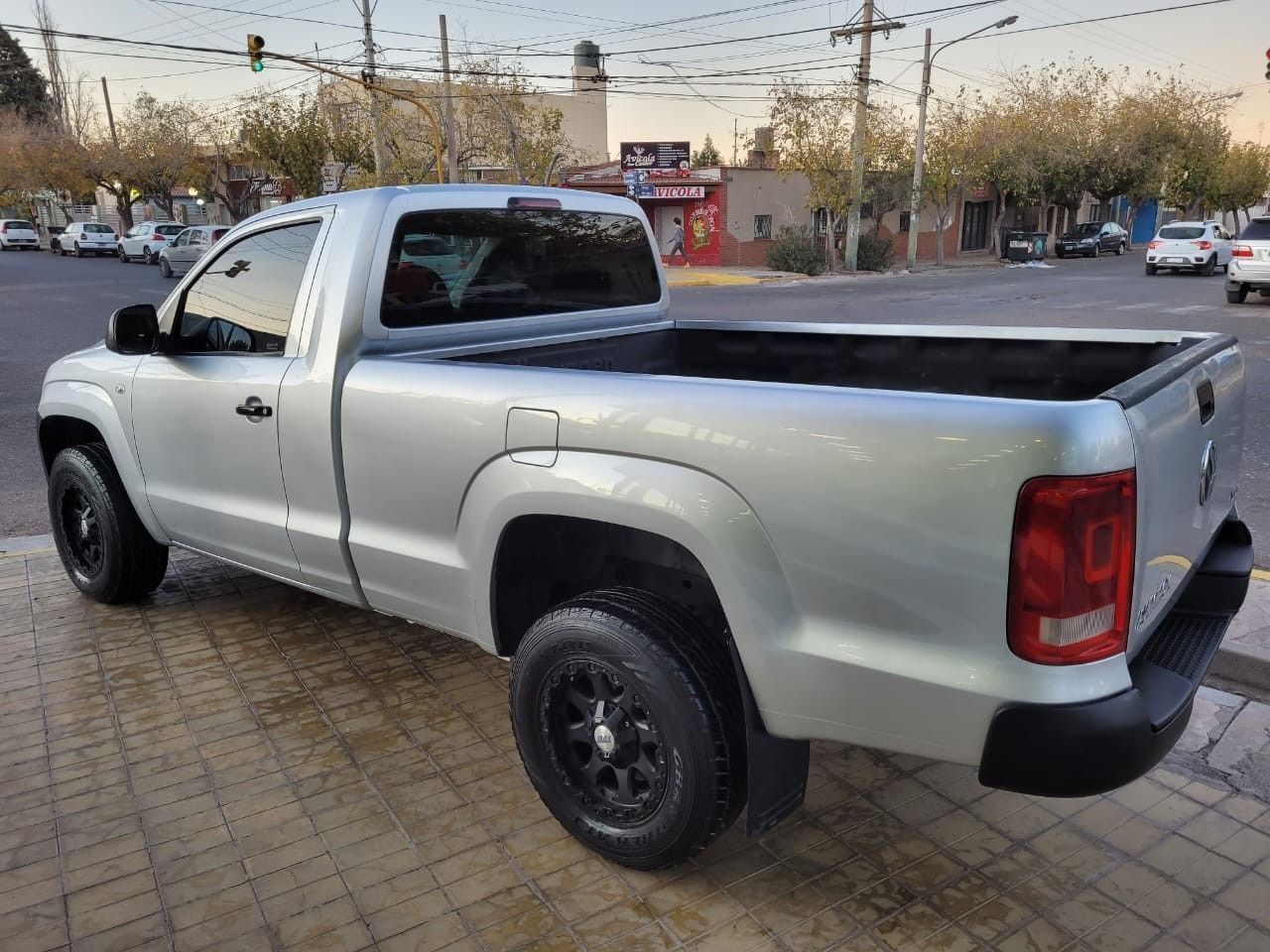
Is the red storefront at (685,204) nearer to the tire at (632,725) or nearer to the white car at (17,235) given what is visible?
the white car at (17,235)

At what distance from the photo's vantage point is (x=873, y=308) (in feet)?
66.7

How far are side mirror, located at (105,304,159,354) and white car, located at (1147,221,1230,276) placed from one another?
30.9 m

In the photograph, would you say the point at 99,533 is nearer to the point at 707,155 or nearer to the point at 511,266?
the point at 511,266

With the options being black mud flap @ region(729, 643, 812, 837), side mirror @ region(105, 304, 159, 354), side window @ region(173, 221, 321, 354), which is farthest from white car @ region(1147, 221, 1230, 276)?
black mud flap @ region(729, 643, 812, 837)

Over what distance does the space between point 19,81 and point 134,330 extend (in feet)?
285

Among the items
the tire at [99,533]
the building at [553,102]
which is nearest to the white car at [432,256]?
the tire at [99,533]

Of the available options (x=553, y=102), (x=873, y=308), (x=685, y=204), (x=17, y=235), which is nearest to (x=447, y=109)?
(x=685, y=204)

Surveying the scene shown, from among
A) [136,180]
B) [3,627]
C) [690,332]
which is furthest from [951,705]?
[136,180]

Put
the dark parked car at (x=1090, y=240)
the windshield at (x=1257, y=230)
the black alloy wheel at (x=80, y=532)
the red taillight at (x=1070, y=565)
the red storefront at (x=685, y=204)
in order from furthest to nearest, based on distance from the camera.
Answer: the dark parked car at (x=1090, y=240) < the red storefront at (x=685, y=204) < the windshield at (x=1257, y=230) < the black alloy wheel at (x=80, y=532) < the red taillight at (x=1070, y=565)

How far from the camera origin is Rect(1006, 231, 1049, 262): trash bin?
4075 cm

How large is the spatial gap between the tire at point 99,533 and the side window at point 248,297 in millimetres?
959

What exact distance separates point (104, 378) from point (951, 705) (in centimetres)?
396

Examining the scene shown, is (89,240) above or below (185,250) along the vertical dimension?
above

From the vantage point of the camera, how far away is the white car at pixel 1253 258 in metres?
18.0
